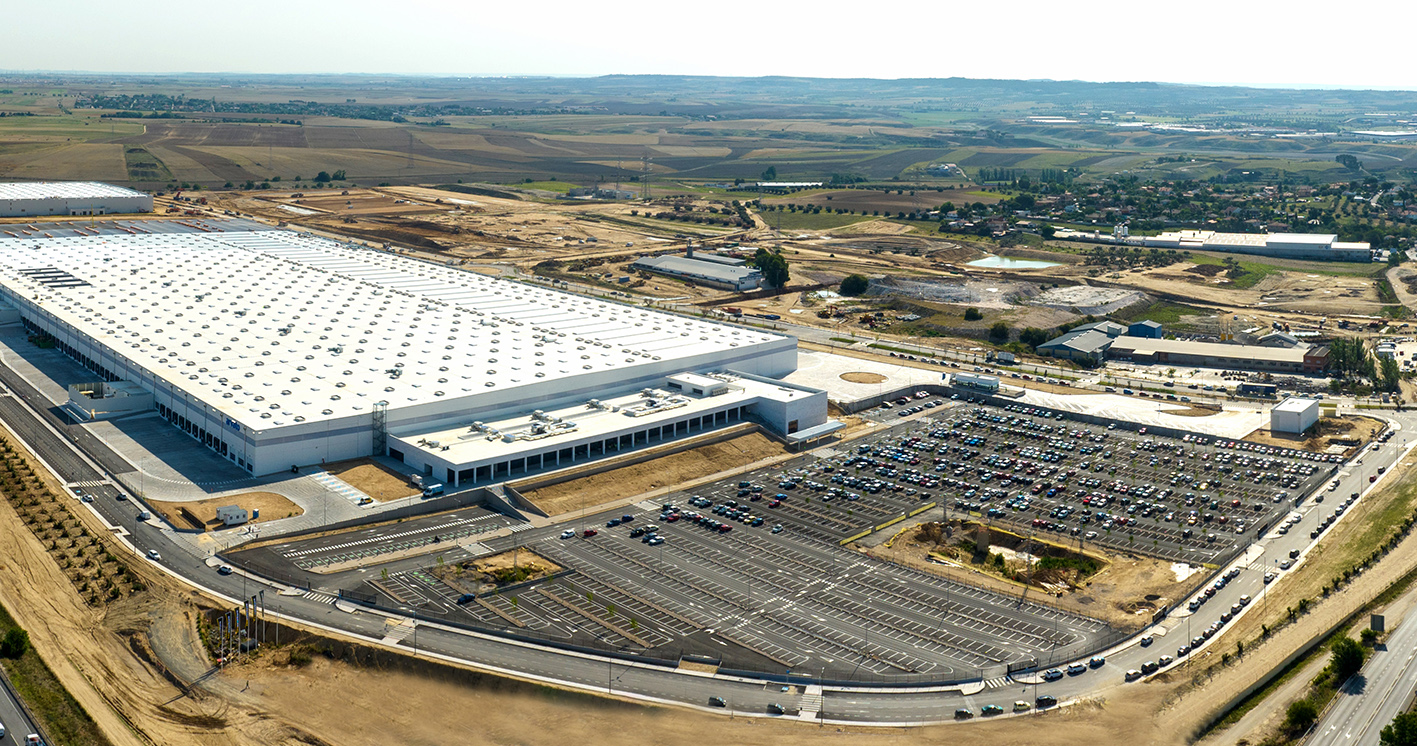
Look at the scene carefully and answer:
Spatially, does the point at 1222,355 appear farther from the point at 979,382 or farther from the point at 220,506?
the point at 220,506

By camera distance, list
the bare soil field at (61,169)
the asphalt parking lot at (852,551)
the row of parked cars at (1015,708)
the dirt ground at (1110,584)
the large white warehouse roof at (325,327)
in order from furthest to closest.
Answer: the bare soil field at (61,169), the large white warehouse roof at (325,327), the dirt ground at (1110,584), the asphalt parking lot at (852,551), the row of parked cars at (1015,708)

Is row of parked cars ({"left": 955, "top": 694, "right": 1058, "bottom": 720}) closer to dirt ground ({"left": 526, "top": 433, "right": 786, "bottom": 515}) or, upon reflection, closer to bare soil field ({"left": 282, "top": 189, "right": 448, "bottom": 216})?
dirt ground ({"left": 526, "top": 433, "right": 786, "bottom": 515})

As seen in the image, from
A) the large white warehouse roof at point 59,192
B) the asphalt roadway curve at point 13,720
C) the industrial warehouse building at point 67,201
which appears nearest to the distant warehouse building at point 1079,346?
the asphalt roadway curve at point 13,720

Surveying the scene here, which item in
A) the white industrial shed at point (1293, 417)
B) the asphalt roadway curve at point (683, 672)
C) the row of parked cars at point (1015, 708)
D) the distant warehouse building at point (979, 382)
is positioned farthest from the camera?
the distant warehouse building at point (979, 382)

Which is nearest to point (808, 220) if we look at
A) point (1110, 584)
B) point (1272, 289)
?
point (1272, 289)

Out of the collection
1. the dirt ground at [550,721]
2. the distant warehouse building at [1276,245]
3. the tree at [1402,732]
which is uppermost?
the distant warehouse building at [1276,245]

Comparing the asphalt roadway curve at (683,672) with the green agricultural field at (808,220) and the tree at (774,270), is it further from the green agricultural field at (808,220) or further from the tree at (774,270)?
the green agricultural field at (808,220)

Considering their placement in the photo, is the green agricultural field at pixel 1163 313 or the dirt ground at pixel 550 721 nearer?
the dirt ground at pixel 550 721
